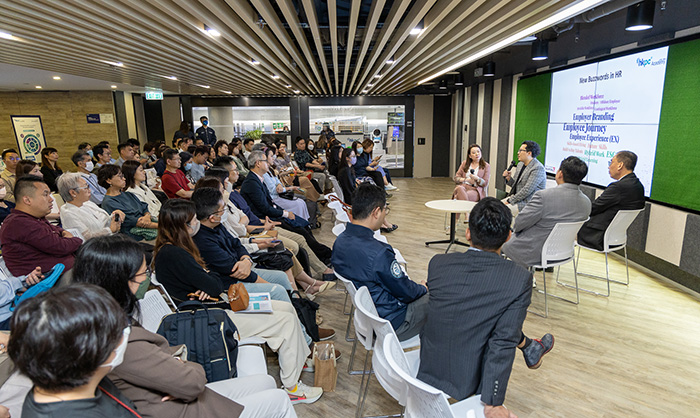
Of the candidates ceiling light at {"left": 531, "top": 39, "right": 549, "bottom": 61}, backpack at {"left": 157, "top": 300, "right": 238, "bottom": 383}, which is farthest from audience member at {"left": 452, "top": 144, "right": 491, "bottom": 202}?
backpack at {"left": 157, "top": 300, "right": 238, "bottom": 383}

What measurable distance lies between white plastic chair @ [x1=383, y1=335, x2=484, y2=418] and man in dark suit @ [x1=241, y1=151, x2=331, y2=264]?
312 centimetres

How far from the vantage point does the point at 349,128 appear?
14633mm

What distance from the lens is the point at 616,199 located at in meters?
4.28

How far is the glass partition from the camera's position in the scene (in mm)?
14516

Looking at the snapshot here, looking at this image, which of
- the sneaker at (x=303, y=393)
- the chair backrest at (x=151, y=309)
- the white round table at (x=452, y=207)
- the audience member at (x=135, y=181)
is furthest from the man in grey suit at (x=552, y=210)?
the audience member at (x=135, y=181)

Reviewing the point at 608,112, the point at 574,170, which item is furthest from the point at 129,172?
the point at 608,112

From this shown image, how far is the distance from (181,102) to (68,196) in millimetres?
12067

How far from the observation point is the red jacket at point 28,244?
3.03 m

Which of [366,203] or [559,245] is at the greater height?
[366,203]

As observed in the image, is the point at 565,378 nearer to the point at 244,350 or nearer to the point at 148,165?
the point at 244,350

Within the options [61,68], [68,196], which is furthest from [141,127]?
[68,196]

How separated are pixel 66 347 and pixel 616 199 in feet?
15.6

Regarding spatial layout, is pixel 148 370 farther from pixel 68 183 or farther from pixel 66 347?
pixel 68 183

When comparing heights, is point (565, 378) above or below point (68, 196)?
below
